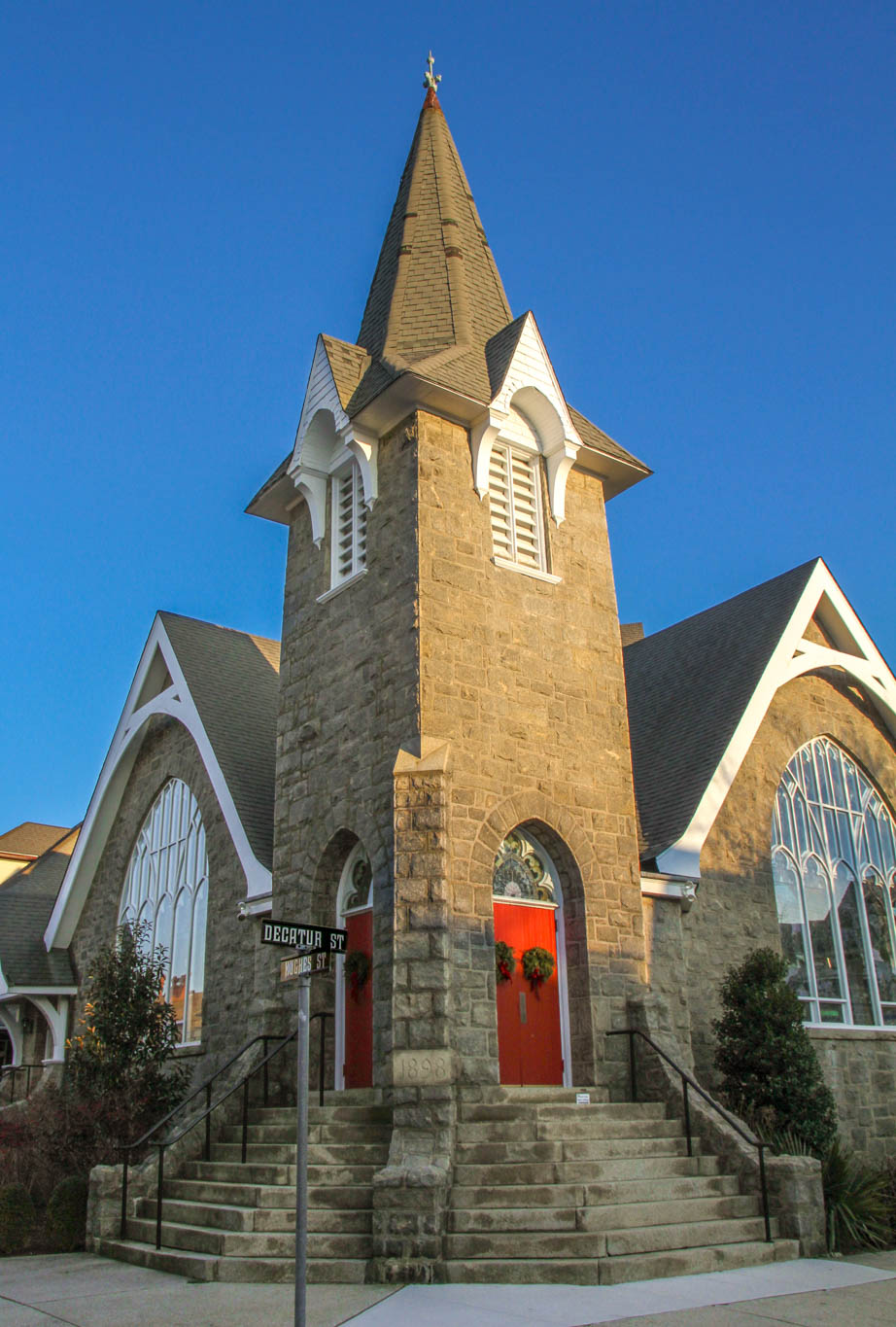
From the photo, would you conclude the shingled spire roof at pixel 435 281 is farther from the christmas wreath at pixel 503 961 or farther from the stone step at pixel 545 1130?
the stone step at pixel 545 1130

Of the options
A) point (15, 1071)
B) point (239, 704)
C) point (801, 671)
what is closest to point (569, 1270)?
point (801, 671)

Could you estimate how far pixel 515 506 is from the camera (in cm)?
1366

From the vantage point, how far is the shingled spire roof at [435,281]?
45.8ft

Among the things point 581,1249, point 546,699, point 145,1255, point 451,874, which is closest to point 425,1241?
point 581,1249

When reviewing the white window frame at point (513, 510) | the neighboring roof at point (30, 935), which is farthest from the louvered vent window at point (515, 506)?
the neighboring roof at point (30, 935)

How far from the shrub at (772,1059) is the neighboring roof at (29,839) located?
2457 centimetres

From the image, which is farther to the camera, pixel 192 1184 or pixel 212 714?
pixel 212 714

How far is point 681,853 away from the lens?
13719 mm

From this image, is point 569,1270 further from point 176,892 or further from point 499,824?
point 176,892

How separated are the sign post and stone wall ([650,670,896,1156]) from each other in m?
7.15

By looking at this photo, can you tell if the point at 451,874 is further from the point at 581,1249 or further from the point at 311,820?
the point at 581,1249

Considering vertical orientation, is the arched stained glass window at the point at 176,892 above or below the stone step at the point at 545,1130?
above

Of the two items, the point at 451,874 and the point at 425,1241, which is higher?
the point at 451,874

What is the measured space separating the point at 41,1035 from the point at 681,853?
13943 millimetres
